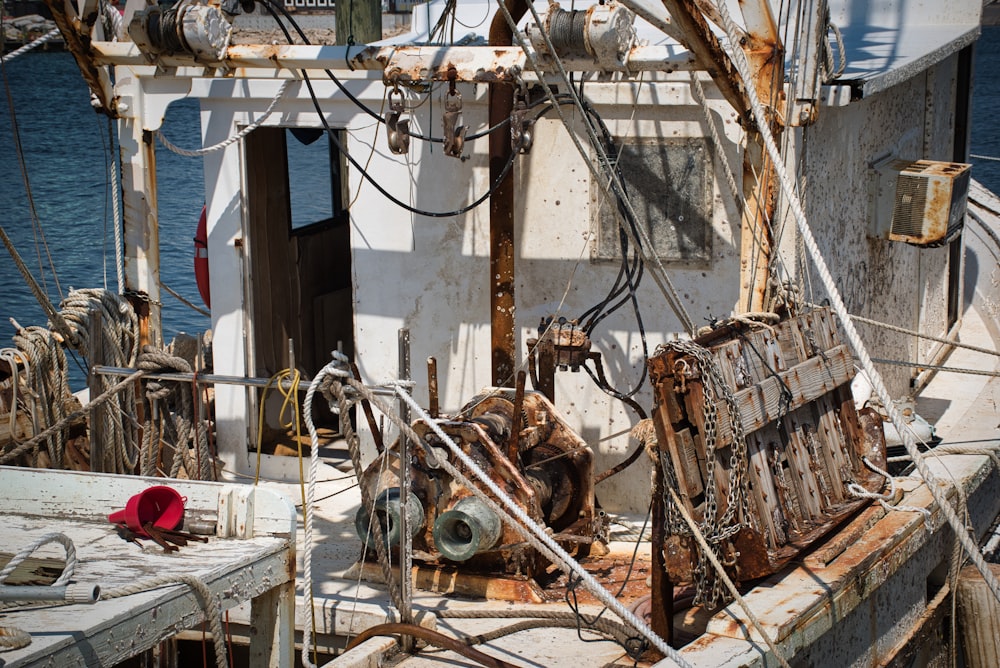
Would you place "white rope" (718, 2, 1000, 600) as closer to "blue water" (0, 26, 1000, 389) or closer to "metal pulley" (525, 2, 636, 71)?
"metal pulley" (525, 2, 636, 71)

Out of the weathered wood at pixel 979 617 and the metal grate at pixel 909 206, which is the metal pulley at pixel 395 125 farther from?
the weathered wood at pixel 979 617

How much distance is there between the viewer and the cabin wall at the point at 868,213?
7539 millimetres

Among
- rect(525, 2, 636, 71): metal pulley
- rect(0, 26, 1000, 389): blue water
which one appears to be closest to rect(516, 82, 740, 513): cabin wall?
rect(525, 2, 636, 71): metal pulley

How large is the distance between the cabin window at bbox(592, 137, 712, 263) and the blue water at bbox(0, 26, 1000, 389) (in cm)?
748

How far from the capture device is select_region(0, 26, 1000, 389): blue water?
2162 centimetres

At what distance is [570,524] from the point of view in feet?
23.2

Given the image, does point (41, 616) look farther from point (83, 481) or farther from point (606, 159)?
point (606, 159)

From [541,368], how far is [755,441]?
1.84m

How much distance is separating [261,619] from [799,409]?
115 inches

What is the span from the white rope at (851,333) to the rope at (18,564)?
317cm

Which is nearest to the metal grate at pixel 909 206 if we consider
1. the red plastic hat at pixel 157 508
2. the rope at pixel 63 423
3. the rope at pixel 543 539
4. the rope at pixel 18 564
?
the rope at pixel 543 539

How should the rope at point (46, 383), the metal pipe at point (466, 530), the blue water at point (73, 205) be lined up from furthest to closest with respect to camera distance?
the blue water at point (73, 205) < the rope at point (46, 383) < the metal pipe at point (466, 530)

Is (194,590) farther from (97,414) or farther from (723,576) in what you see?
(97,414)

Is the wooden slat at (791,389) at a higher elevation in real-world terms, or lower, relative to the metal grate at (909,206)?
lower
